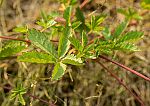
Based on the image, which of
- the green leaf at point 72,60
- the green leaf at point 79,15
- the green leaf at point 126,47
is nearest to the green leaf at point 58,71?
the green leaf at point 72,60

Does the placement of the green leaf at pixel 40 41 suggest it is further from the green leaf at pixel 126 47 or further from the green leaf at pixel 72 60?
the green leaf at pixel 126 47

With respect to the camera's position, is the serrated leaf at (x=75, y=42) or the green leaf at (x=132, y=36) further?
the green leaf at (x=132, y=36)

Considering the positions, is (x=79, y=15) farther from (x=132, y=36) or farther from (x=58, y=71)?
(x=58, y=71)

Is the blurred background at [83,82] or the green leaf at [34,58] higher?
the green leaf at [34,58]

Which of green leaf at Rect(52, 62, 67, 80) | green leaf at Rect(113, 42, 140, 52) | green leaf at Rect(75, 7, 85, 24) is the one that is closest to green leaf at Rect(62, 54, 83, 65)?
green leaf at Rect(52, 62, 67, 80)

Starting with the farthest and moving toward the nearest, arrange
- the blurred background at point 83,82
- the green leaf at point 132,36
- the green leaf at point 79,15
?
the blurred background at point 83,82 → the green leaf at point 79,15 → the green leaf at point 132,36

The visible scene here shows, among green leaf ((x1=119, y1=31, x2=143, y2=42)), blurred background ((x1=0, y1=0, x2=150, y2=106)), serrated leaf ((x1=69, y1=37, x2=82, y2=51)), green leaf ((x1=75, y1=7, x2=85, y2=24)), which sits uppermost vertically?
green leaf ((x1=75, y1=7, x2=85, y2=24))

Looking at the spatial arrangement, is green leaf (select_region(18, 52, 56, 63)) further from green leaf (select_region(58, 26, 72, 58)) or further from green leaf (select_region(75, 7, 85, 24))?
green leaf (select_region(75, 7, 85, 24))
